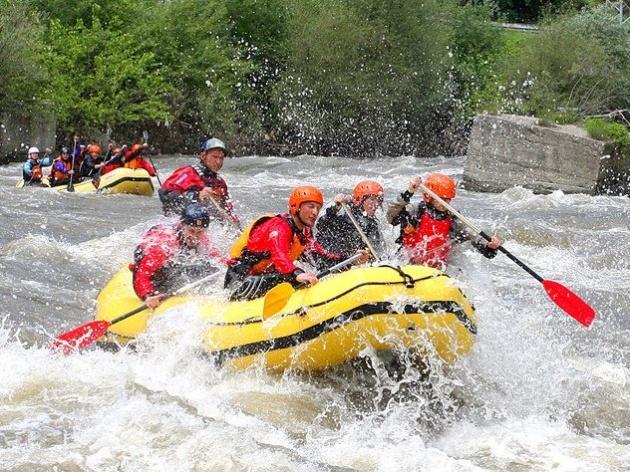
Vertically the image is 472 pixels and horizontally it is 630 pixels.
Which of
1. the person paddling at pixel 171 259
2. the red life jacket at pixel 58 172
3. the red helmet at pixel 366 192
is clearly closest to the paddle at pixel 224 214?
the red helmet at pixel 366 192

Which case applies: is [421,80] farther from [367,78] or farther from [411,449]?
[411,449]

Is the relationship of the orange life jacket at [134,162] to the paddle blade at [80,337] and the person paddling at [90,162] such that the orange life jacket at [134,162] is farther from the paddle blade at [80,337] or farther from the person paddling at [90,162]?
the paddle blade at [80,337]

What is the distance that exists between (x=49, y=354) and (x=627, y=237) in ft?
28.9

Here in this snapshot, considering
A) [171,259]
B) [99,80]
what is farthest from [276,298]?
[99,80]

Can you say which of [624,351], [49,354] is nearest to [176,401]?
[49,354]

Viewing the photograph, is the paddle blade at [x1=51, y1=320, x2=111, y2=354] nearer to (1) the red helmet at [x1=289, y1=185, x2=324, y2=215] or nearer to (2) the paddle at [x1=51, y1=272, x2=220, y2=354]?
(2) the paddle at [x1=51, y1=272, x2=220, y2=354]

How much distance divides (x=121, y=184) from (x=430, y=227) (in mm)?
9775

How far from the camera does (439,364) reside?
653 cm

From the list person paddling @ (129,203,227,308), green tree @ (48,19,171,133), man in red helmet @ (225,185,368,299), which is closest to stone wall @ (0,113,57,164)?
green tree @ (48,19,171,133)

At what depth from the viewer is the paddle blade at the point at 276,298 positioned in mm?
6555

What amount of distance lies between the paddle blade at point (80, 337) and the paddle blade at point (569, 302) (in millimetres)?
3072

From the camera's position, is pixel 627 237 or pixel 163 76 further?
pixel 163 76

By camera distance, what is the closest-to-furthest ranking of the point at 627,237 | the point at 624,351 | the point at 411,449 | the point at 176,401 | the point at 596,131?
1. the point at 411,449
2. the point at 176,401
3. the point at 624,351
4. the point at 627,237
5. the point at 596,131

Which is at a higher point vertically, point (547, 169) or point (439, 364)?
point (439, 364)
